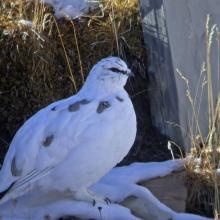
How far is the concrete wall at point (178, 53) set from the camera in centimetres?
479

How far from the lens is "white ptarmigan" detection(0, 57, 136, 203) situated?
353 cm

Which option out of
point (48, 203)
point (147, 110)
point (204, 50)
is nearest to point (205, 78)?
point (204, 50)

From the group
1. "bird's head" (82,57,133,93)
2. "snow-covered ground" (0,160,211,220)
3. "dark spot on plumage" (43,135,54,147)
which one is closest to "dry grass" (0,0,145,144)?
"snow-covered ground" (0,160,211,220)

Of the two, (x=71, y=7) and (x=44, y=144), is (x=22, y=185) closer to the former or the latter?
(x=44, y=144)

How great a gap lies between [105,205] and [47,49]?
1341mm

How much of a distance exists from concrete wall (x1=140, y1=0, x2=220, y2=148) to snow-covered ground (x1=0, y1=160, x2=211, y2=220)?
64 cm

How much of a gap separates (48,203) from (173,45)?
1393mm

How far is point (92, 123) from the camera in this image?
356 centimetres

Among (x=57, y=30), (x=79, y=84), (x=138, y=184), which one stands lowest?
(x=138, y=184)

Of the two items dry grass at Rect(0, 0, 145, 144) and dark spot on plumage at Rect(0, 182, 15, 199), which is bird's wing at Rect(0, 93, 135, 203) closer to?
dark spot on plumage at Rect(0, 182, 15, 199)

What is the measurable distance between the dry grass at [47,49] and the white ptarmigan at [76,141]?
3.69 feet

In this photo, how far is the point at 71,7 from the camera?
201 inches

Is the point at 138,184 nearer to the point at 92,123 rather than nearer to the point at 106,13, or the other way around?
the point at 92,123

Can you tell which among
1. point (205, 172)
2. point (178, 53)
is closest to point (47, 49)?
point (178, 53)
